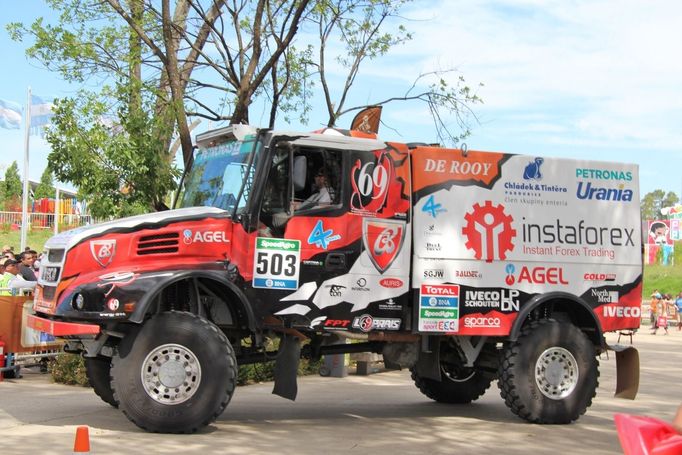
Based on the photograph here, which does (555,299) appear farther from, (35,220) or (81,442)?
(35,220)

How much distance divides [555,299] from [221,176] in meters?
4.09

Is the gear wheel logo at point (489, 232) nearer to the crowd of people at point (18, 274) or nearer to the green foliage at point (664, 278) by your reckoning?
the crowd of people at point (18, 274)

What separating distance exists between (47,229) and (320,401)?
3694 cm

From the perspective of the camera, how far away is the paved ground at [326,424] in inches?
354

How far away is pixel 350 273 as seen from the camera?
10383mm

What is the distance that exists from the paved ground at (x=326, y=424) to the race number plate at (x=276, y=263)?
151 cm

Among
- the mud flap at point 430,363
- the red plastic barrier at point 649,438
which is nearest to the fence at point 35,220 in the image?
the mud flap at point 430,363

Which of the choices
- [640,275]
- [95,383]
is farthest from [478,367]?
[95,383]

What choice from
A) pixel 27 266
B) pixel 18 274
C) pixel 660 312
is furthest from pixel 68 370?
pixel 660 312

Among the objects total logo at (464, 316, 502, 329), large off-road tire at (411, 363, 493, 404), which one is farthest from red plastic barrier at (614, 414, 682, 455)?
large off-road tire at (411, 363, 493, 404)

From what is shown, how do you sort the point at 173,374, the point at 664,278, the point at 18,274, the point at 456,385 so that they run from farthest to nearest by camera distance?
the point at 664,278
the point at 18,274
the point at 456,385
the point at 173,374

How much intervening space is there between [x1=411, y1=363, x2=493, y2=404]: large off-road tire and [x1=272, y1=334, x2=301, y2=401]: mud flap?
2.92 meters

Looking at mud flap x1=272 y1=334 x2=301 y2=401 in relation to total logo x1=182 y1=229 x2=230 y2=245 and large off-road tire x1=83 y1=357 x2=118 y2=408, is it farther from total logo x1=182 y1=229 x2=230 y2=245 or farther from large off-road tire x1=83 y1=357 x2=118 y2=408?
large off-road tire x1=83 y1=357 x2=118 y2=408

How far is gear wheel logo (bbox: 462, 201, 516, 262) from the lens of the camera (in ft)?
36.0
